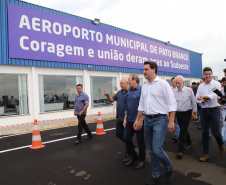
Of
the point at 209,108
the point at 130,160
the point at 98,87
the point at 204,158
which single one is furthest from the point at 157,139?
the point at 98,87

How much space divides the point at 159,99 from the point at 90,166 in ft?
7.33

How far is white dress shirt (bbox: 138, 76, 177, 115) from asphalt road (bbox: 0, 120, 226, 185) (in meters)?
1.30

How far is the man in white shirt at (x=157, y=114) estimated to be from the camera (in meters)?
3.25

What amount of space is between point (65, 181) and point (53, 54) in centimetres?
963

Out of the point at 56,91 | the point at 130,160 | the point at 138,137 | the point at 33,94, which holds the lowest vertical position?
the point at 130,160

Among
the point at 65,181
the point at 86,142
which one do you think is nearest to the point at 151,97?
the point at 65,181

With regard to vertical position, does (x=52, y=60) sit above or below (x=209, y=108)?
above

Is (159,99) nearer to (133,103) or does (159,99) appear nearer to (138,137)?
(133,103)

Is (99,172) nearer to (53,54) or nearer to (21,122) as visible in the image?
(21,122)

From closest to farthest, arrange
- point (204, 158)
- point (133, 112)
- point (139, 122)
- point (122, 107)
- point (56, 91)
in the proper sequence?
point (139, 122), point (133, 112), point (204, 158), point (122, 107), point (56, 91)

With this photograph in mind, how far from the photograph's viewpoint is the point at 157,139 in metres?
3.23

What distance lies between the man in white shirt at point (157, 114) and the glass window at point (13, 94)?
9.23 m

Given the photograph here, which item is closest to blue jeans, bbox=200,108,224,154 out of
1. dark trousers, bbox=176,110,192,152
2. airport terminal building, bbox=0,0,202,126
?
dark trousers, bbox=176,110,192,152

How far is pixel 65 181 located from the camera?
3.64m
